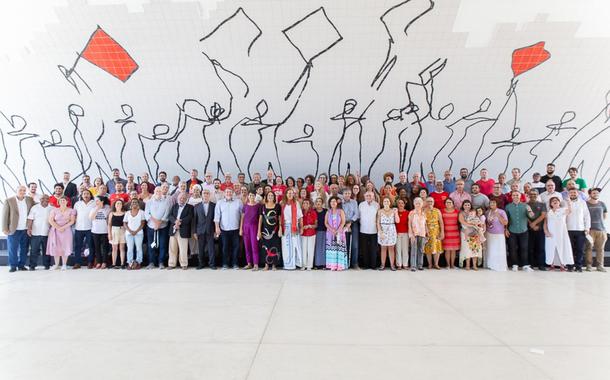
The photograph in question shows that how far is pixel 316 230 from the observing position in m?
6.36

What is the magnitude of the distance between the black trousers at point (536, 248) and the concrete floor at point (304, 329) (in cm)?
119

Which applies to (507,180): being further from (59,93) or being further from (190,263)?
(59,93)

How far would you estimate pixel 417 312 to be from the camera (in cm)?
371

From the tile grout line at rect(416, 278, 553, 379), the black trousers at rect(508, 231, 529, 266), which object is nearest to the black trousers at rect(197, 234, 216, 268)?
the tile grout line at rect(416, 278, 553, 379)

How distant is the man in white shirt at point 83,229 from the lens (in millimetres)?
6602

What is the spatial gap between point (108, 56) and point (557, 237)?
9205 millimetres

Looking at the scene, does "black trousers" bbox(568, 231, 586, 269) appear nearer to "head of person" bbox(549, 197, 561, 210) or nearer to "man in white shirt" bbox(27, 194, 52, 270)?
"head of person" bbox(549, 197, 561, 210)

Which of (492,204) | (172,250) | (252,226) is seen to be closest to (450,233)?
(492,204)

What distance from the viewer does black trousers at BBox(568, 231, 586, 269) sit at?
6383 millimetres

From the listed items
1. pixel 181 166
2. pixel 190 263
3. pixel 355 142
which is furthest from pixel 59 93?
→ pixel 355 142

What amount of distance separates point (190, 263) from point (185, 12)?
15.4 ft

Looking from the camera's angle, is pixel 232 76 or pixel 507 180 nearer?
pixel 232 76

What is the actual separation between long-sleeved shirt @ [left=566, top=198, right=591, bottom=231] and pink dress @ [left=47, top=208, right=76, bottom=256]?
367 inches

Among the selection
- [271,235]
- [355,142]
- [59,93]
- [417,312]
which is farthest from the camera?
[355,142]
